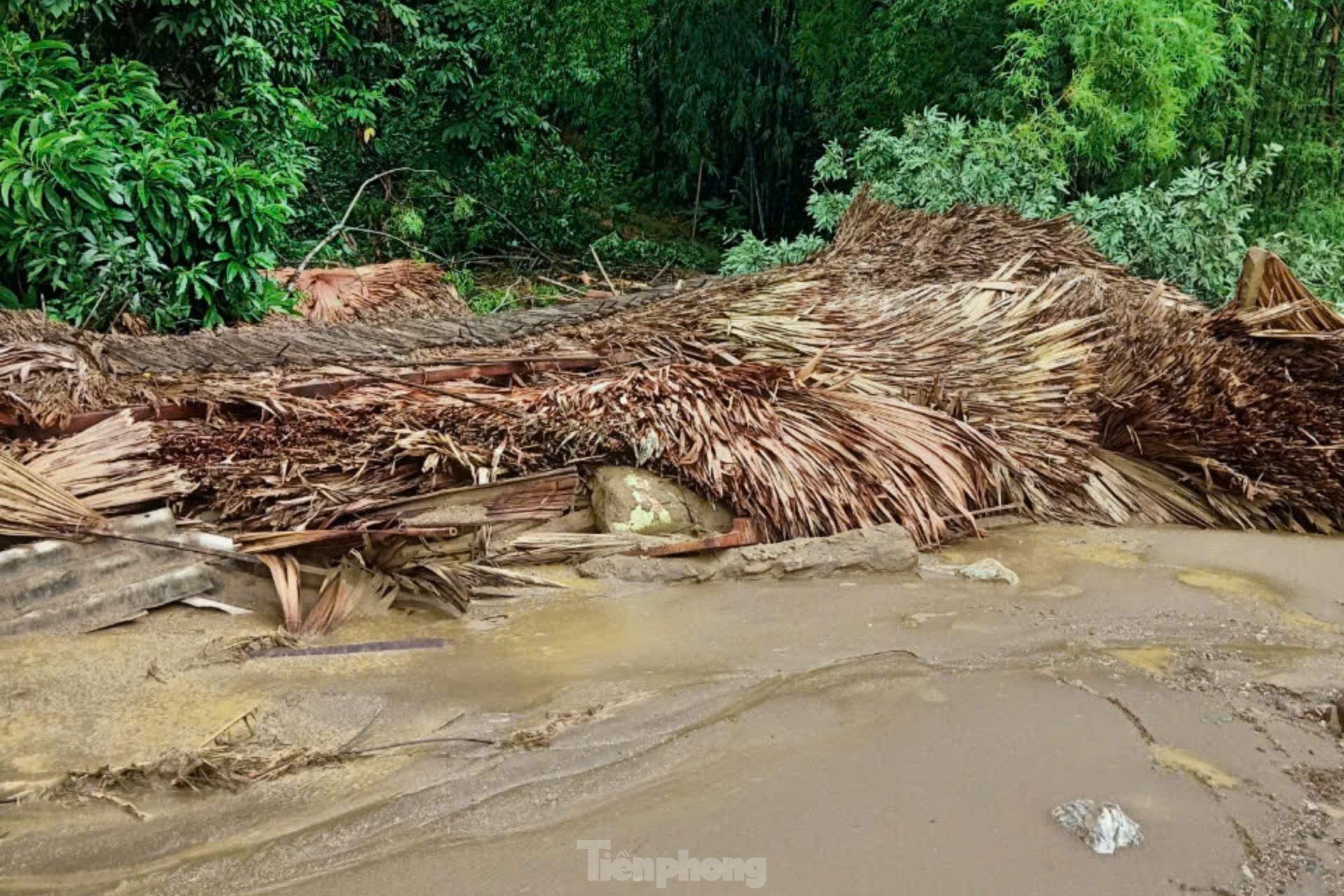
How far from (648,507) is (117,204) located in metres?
3.26

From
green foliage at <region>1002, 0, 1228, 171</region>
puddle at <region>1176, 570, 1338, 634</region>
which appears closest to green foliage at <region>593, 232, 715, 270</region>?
green foliage at <region>1002, 0, 1228, 171</region>

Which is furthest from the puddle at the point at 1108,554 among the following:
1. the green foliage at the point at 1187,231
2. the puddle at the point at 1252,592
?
the green foliage at the point at 1187,231

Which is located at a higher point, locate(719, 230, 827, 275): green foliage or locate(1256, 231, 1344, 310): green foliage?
locate(1256, 231, 1344, 310): green foliage

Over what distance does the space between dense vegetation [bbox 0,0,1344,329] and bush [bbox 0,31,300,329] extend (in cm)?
2

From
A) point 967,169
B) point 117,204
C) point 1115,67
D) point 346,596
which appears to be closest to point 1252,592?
point 346,596

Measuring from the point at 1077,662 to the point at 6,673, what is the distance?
2.71m

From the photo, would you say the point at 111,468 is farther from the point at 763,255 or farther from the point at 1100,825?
the point at 763,255

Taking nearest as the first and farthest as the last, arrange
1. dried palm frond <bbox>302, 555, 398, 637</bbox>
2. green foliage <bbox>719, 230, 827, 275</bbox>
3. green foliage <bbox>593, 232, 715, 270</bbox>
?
dried palm frond <bbox>302, 555, 398, 637</bbox>
green foliage <bbox>719, 230, 827, 275</bbox>
green foliage <bbox>593, 232, 715, 270</bbox>

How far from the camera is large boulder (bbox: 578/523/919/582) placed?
3480mm

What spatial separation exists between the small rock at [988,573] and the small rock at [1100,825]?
1460 millimetres

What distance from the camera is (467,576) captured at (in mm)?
3246

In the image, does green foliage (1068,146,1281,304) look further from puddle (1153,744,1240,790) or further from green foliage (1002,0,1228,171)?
puddle (1153,744,1240,790)

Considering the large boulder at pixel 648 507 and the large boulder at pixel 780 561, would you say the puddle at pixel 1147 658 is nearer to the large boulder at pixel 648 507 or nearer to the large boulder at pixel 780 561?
the large boulder at pixel 780 561

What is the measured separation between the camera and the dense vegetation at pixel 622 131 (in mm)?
5262
